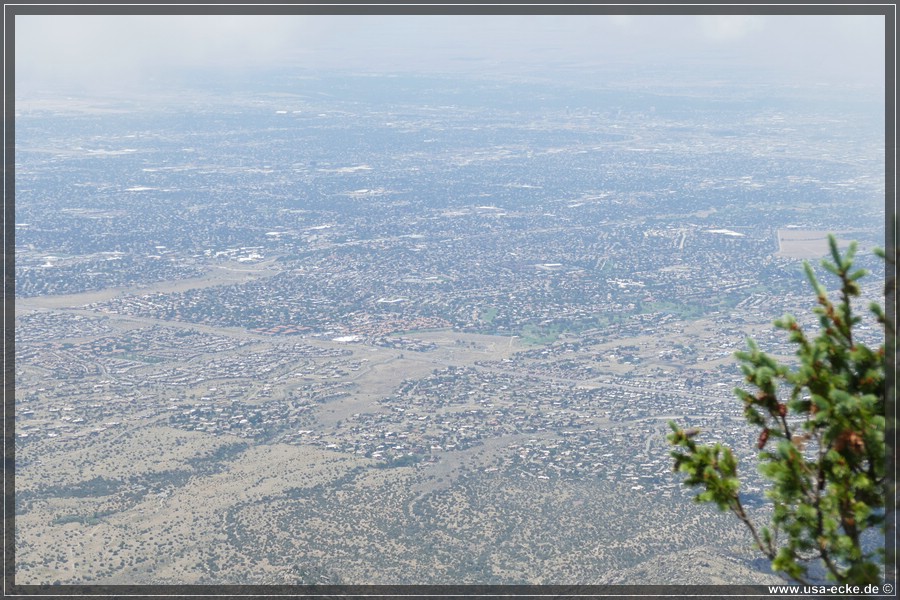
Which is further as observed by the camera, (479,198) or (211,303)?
(479,198)

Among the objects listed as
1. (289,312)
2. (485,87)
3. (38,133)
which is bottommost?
(289,312)

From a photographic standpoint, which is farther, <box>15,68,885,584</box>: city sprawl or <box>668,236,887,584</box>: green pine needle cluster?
<box>15,68,885,584</box>: city sprawl

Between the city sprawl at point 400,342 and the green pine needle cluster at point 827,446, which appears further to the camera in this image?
the city sprawl at point 400,342

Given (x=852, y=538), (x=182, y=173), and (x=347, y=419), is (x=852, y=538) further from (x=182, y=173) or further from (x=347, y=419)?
(x=182, y=173)

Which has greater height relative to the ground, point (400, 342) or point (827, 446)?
point (827, 446)

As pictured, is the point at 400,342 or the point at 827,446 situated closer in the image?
the point at 827,446

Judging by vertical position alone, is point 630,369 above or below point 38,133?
below

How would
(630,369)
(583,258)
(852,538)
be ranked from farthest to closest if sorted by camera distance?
(583,258)
(630,369)
(852,538)

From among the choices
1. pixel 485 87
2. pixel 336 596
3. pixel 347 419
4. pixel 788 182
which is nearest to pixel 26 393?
pixel 347 419
